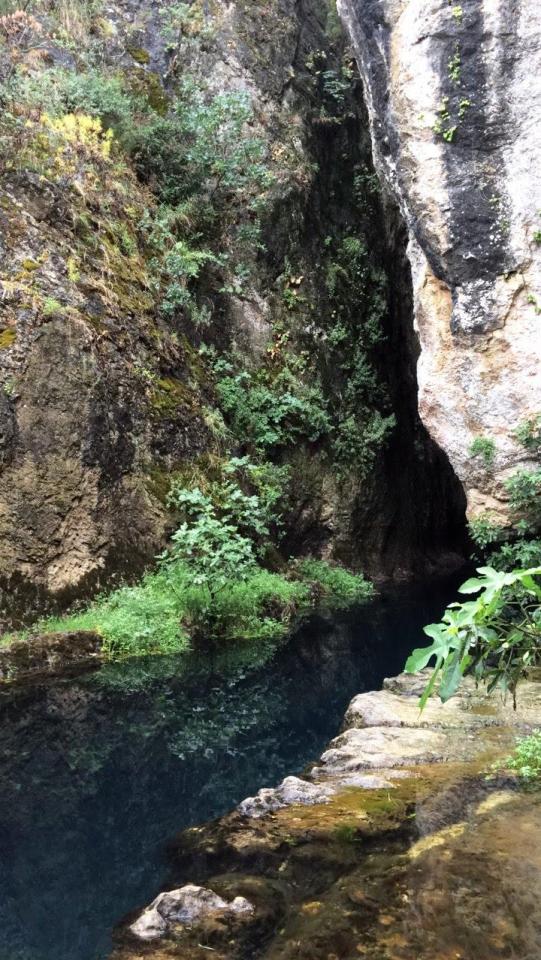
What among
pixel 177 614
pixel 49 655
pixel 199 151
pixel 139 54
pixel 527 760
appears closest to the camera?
pixel 527 760

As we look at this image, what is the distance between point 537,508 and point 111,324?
5.96 meters

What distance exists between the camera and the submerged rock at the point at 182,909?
294cm

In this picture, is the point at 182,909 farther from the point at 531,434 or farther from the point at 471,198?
the point at 471,198

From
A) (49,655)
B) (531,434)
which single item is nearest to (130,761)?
(49,655)

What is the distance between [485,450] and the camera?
8719 millimetres

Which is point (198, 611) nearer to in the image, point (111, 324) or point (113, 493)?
point (113, 493)

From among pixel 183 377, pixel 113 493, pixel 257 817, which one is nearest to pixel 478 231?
pixel 183 377

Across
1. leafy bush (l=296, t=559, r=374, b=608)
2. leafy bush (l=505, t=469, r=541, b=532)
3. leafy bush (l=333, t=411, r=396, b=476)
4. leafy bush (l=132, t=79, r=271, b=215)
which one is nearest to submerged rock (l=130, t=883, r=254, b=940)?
leafy bush (l=505, t=469, r=541, b=532)

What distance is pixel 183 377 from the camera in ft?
36.4

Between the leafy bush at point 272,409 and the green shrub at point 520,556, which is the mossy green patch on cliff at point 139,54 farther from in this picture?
the green shrub at point 520,556

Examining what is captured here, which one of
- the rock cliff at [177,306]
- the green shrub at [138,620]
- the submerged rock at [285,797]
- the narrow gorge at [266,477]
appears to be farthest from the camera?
the rock cliff at [177,306]

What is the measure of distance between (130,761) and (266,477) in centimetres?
683

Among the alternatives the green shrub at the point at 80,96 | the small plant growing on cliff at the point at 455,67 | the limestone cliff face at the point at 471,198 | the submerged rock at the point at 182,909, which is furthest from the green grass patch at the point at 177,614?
the green shrub at the point at 80,96

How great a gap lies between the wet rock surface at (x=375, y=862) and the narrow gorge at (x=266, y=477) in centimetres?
2
